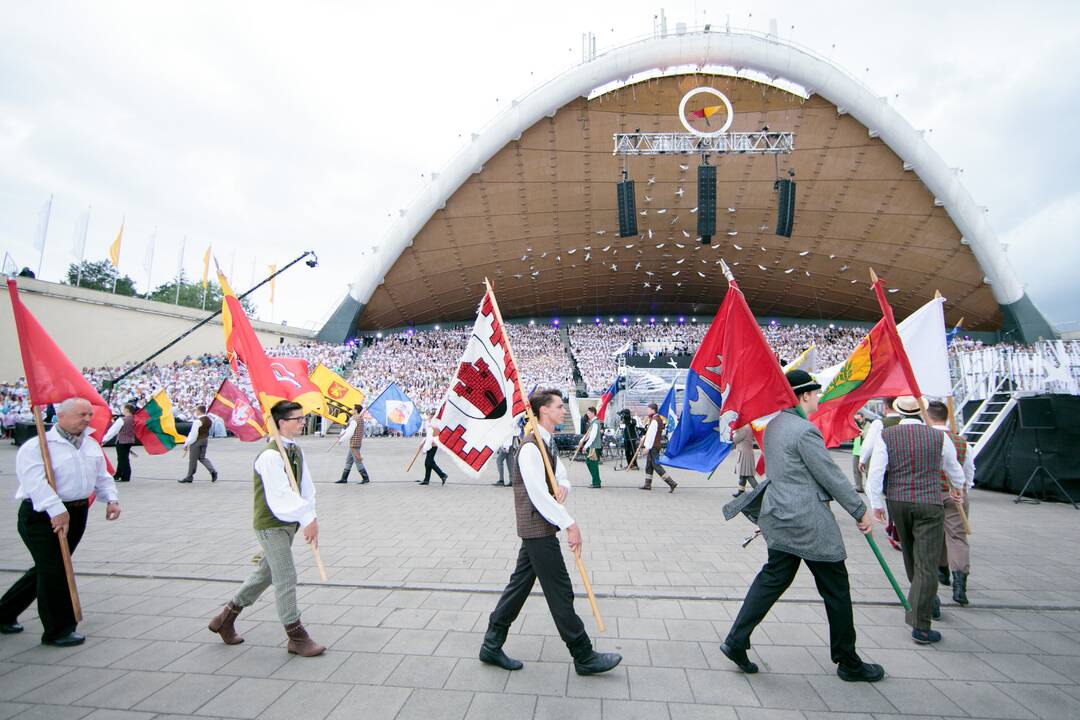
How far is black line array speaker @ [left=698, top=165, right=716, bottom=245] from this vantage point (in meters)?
22.3

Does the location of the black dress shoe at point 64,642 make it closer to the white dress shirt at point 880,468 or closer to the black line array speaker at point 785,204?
the white dress shirt at point 880,468

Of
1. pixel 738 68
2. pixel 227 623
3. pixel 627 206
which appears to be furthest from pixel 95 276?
pixel 227 623

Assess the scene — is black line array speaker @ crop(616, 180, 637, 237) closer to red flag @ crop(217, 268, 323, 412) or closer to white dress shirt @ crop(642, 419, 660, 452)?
white dress shirt @ crop(642, 419, 660, 452)

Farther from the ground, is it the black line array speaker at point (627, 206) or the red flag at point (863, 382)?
the black line array speaker at point (627, 206)

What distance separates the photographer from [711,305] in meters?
41.4

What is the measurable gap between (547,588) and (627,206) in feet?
77.2

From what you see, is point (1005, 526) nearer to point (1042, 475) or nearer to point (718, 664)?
point (1042, 475)

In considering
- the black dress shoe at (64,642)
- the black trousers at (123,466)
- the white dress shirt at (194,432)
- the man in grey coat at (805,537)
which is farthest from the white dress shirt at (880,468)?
the black trousers at (123,466)

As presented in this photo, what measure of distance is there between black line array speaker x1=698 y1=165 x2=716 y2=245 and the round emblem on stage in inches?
82.1

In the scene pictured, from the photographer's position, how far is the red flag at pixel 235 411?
11.2 m

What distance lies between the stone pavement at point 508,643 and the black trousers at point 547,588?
292 mm

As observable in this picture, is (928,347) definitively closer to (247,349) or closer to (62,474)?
(247,349)

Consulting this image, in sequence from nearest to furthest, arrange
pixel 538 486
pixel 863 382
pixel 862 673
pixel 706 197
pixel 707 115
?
pixel 862 673 < pixel 538 486 < pixel 863 382 < pixel 706 197 < pixel 707 115

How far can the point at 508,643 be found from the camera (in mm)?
3326
